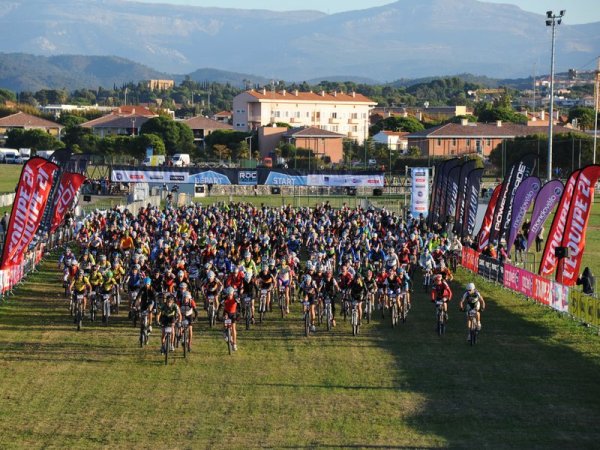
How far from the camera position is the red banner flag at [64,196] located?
44178 millimetres

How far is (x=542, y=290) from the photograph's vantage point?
102 ft

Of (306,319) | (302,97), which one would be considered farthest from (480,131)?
(306,319)

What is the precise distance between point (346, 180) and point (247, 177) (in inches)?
282

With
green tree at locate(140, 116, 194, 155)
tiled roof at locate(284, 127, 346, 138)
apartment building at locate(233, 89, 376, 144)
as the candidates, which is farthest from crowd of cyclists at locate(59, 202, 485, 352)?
apartment building at locate(233, 89, 376, 144)

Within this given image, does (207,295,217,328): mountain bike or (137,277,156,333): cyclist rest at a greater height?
(137,277,156,333): cyclist

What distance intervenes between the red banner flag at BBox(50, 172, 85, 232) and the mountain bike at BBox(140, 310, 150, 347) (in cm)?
1896

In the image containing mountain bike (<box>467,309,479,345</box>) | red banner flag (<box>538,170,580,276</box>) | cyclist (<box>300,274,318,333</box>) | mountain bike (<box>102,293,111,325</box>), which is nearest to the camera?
mountain bike (<box>467,309,479,345</box>)

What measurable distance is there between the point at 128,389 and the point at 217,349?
4.56 meters

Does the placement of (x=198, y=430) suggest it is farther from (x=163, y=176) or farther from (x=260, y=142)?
(x=260, y=142)

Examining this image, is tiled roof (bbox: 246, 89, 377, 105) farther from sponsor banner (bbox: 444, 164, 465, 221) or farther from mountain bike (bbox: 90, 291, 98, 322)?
mountain bike (bbox: 90, 291, 98, 322)

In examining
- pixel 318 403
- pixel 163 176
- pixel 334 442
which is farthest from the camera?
pixel 163 176

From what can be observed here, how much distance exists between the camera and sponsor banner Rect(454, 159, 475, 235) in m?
45.7

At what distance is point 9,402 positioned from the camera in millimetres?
19391

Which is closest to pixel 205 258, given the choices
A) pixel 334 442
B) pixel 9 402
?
pixel 9 402
